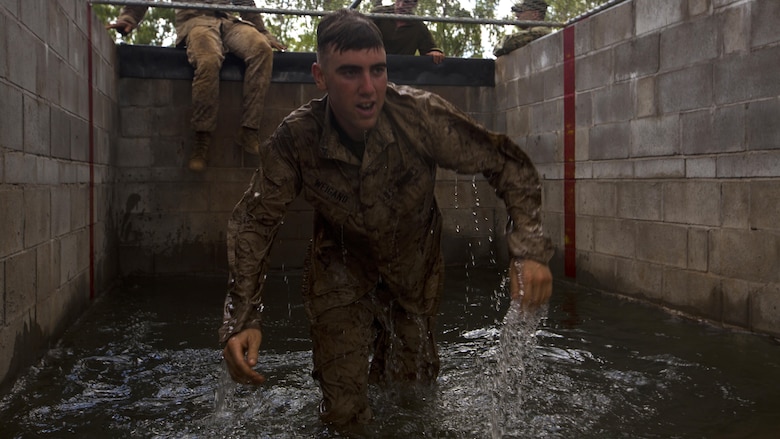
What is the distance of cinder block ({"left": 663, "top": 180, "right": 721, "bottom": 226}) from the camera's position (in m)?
5.27

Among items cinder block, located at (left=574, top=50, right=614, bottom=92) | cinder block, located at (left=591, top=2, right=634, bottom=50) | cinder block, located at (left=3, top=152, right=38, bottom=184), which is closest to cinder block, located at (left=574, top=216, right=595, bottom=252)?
cinder block, located at (left=574, top=50, right=614, bottom=92)

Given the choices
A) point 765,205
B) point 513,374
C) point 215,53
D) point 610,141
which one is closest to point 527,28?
point 610,141

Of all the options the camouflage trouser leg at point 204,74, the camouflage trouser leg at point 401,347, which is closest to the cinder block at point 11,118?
the camouflage trouser leg at point 401,347

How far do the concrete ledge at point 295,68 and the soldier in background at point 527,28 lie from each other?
436 millimetres

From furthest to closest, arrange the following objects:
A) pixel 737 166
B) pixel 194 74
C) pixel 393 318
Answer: pixel 194 74 → pixel 737 166 → pixel 393 318

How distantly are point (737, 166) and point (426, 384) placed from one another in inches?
115

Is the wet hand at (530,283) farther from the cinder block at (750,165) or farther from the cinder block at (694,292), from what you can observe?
the cinder block at (694,292)

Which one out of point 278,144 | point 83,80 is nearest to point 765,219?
point 278,144

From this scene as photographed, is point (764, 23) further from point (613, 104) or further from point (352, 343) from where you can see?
point (352, 343)

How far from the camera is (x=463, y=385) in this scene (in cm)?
397

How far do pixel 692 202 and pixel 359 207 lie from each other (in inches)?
136

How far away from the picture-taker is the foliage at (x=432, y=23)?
776cm

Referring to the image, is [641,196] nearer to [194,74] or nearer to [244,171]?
[244,171]

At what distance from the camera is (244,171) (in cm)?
815
